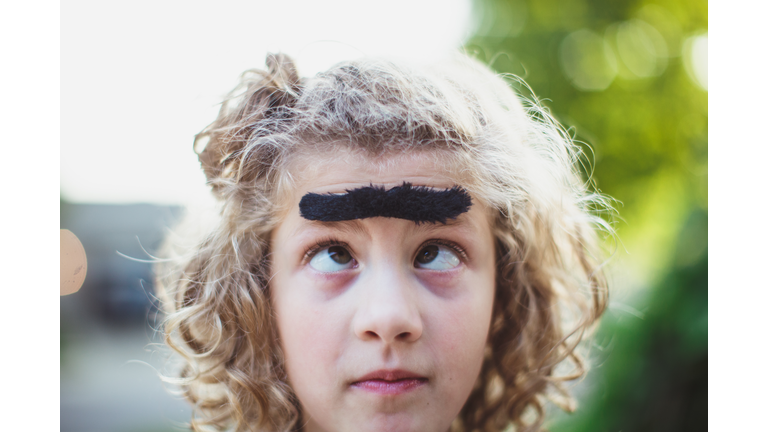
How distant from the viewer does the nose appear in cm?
78

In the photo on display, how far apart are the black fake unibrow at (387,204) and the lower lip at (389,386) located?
31cm

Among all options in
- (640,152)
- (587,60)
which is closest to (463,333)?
(640,152)

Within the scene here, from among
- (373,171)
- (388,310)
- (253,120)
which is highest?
(253,120)

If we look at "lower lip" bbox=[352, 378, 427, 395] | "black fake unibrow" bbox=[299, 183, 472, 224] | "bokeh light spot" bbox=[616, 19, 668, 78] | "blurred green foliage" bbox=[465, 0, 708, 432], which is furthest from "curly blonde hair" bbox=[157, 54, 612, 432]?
"bokeh light spot" bbox=[616, 19, 668, 78]

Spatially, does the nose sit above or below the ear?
below

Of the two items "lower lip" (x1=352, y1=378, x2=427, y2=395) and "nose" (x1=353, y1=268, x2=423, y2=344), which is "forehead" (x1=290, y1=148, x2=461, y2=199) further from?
"lower lip" (x1=352, y1=378, x2=427, y2=395)

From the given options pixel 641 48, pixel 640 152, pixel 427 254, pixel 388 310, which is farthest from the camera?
pixel 640 152

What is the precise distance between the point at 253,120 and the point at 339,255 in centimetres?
37

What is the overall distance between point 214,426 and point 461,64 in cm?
113

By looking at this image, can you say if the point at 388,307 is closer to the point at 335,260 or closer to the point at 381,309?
the point at 381,309

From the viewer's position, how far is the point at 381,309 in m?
0.78

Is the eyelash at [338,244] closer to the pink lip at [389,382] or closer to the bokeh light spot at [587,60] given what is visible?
the pink lip at [389,382]

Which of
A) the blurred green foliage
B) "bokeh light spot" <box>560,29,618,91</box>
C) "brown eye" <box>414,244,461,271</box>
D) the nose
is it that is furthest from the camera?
"bokeh light spot" <box>560,29,618,91</box>

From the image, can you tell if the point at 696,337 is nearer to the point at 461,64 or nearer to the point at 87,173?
the point at 461,64
